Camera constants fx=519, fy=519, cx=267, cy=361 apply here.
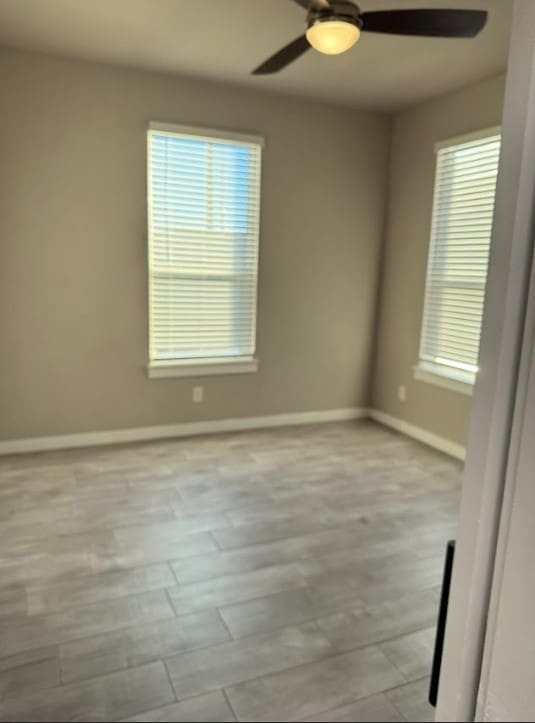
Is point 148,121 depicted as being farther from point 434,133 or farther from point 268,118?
point 434,133

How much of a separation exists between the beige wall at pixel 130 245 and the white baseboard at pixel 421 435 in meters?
0.48

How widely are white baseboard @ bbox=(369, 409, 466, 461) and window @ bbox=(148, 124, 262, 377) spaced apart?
137cm

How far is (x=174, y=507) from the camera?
116 inches

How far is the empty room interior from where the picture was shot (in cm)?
190

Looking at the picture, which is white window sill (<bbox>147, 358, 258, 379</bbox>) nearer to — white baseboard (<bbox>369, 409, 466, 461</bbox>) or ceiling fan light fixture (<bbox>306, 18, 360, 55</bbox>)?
white baseboard (<bbox>369, 409, 466, 461</bbox>)

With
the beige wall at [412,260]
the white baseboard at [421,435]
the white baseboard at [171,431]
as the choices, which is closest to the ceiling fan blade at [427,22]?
the beige wall at [412,260]

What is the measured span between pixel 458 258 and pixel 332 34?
2.19 metres

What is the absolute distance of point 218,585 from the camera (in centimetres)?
223

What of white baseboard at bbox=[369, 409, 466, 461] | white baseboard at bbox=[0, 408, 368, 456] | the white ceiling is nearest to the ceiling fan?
the white ceiling

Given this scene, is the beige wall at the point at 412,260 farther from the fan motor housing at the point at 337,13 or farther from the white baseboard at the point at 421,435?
the fan motor housing at the point at 337,13

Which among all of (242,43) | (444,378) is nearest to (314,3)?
(242,43)

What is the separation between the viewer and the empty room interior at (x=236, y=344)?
6.24ft

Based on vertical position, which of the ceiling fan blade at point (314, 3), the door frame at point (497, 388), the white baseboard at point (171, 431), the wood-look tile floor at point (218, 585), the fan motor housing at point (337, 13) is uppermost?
the ceiling fan blade at point (314, 3)

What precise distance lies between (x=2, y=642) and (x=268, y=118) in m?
3.80
